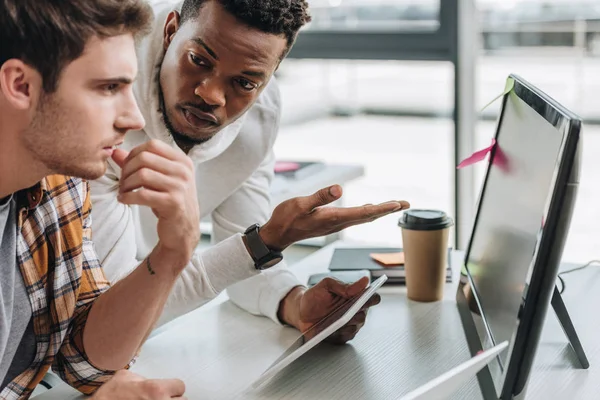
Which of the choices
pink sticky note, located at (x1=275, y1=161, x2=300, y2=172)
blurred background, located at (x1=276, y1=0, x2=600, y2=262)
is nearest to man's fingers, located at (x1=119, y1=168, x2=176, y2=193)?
pink sticky note, located at (x1=275, y1=161, x2=300, y2=172)

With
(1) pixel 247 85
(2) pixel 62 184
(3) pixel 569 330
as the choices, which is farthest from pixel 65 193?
(3) pixel 569 330

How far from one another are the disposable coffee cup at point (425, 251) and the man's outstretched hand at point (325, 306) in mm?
161

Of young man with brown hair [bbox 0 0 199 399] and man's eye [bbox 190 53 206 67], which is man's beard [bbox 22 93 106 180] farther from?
man's eye [bbox 190 53 206 67]

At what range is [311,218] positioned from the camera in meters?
1.28

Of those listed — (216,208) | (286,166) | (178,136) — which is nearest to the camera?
(178,136)

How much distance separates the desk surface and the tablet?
0.11ft

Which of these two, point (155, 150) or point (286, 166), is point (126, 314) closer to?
point (155, 150)

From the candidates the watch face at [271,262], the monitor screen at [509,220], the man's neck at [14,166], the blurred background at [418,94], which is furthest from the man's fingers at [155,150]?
the blurred background at [418,94]

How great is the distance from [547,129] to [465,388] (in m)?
0.37

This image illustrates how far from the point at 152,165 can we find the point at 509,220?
494mm

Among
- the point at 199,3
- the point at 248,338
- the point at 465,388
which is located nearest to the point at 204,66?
the point at 199,3

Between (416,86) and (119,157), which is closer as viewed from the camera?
(119,157)

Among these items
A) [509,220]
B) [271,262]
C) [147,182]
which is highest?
[147,182]

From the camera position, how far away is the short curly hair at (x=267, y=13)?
1419 mm
